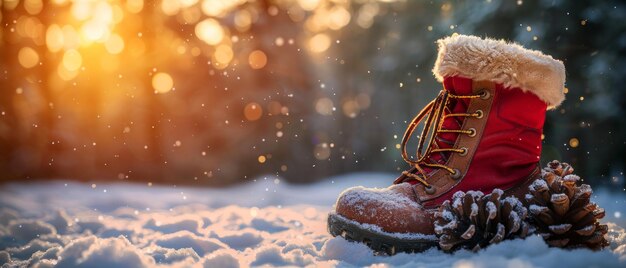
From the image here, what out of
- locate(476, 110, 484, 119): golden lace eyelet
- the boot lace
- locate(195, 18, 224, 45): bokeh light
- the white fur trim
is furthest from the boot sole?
locate(195, 18, 224, 45): bokeh light

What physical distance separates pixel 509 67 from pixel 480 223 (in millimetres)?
599

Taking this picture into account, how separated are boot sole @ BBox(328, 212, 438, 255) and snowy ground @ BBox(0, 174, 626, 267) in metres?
0.04

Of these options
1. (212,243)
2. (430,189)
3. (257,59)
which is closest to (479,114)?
(430,189)

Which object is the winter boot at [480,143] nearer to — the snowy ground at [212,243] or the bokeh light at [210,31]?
the snowy ground at [212,243]

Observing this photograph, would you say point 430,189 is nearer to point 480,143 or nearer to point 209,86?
point 480,143

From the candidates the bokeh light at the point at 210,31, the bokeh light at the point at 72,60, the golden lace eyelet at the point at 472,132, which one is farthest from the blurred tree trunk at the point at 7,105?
the golden lace eyelet at the point at 472,132

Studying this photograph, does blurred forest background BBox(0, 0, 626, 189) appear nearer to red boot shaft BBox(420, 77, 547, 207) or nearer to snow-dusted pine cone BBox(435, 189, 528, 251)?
red boot shaft BBox(420, 77, 547, 207)

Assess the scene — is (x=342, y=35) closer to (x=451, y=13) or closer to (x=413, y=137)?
(x=413, y=137)

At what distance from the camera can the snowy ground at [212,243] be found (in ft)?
4.61

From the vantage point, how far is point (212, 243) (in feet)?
6.41

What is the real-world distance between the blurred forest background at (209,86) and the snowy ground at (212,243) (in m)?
3.00

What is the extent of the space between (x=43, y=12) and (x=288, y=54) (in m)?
5.62

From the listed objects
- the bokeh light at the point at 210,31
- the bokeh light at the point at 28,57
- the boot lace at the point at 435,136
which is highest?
the bokeh light at the point at 210,31

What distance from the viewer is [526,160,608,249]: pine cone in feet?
4.92
